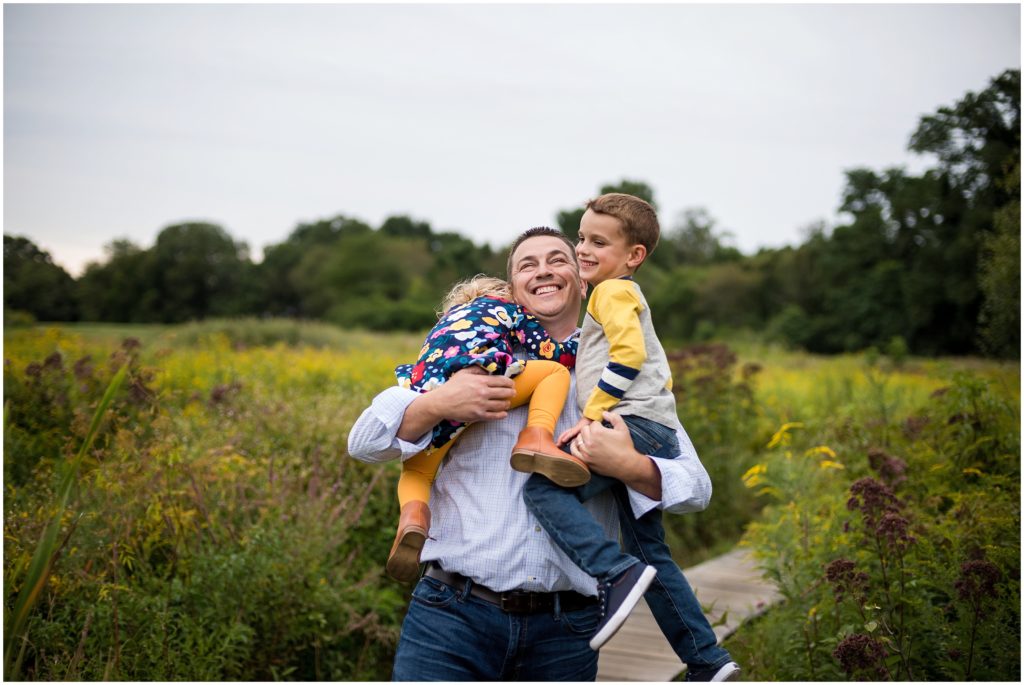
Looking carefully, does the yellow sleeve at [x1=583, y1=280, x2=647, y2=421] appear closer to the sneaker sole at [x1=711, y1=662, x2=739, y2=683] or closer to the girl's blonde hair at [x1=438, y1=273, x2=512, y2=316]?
the girl's blonde hair at [x1=438, y1=273, x2=512, y2=316]

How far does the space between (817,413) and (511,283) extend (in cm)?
755

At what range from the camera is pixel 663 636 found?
4855 millimetres

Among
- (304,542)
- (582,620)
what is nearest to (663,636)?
(304,542)

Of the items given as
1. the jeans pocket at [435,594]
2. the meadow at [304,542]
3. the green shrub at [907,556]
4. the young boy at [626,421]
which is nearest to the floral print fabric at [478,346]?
the young boy at [626,421]

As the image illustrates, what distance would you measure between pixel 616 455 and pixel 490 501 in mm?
368

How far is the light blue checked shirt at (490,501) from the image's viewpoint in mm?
2170

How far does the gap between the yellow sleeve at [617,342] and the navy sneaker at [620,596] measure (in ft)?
1.40

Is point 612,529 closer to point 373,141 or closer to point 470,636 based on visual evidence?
point 470,636

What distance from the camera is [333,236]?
212ft

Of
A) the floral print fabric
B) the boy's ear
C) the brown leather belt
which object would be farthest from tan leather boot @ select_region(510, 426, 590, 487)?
the boy's ear

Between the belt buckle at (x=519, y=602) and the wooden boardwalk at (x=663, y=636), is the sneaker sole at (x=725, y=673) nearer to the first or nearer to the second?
the belt buckle at (x=519, y=602)

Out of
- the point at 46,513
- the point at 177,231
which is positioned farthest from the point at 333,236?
the point at 46,513

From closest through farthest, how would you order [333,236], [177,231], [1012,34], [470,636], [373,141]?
[470,636], [1012,34], [373,141], [177,231], [333,236]

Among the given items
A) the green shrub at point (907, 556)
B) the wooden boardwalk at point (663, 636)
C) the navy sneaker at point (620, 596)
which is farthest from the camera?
the wooden boardwalk at point (663, 636)
